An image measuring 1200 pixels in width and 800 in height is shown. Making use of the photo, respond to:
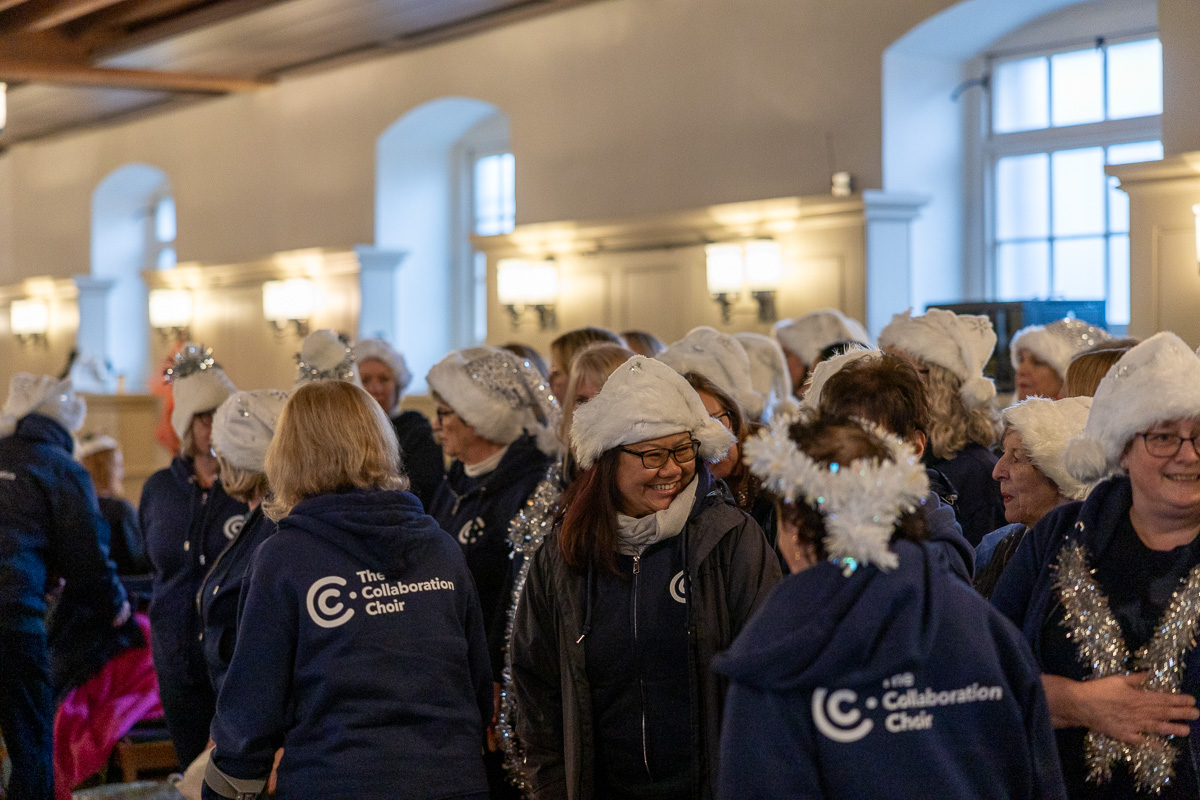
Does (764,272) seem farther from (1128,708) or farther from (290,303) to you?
(1128,708)

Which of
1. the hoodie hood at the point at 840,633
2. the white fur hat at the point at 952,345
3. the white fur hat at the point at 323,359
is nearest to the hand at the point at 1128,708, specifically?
the hoodie hood at the point at 840,633

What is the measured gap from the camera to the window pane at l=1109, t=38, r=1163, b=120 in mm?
5941

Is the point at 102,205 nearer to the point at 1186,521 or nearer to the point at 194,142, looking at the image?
the point at 194,142

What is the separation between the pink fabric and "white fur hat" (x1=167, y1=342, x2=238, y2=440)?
44.8 inches

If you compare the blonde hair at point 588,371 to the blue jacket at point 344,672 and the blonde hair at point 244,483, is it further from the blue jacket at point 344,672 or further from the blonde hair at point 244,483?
the blue jacket at point 344,672

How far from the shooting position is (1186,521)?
2039 mm

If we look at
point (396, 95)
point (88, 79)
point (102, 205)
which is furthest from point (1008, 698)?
point (102, 205)

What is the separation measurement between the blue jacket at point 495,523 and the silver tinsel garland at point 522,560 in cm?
6

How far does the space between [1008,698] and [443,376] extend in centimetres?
238

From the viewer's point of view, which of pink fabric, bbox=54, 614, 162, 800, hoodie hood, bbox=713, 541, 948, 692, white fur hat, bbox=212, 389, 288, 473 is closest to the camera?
hoodie hood, bbox=713, 541, 948, 692

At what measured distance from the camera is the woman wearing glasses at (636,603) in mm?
2381

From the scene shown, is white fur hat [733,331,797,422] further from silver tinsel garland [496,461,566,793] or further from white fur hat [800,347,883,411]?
white fur hat [800,347,883,411]

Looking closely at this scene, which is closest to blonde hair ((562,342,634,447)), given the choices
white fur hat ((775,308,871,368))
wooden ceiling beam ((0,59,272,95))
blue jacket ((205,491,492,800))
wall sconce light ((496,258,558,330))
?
blue jacket ((205,491,492,800))

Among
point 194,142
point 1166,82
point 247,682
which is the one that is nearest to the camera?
point 247,682
